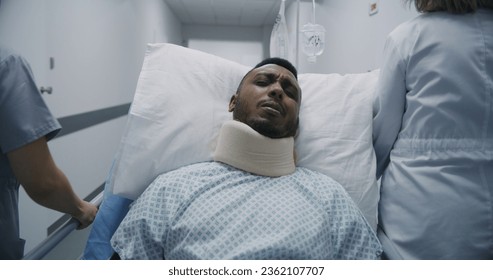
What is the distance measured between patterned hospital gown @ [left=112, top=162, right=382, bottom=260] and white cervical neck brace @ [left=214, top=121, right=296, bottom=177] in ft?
0.09

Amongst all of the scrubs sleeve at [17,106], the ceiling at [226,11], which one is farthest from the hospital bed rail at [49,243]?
the ceiling at [226,11]

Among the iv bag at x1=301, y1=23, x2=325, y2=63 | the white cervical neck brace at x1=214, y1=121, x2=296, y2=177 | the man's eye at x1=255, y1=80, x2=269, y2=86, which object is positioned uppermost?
the iv bag at x1=301, y1=23, x2=325, y2=63

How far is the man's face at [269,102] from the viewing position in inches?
38.6

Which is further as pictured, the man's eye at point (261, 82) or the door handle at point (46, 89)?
the door handle at point (46, 89)

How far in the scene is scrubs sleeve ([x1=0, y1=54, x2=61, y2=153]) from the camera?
72 centimetres

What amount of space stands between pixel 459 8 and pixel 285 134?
0.57 meters

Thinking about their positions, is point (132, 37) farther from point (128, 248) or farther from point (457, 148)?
point (457, 148)

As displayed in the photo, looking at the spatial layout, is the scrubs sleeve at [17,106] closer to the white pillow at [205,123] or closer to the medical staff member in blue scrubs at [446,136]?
the white pillow at [205,123]

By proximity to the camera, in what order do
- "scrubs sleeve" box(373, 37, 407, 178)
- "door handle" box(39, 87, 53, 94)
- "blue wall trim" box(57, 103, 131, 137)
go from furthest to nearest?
"blue wall trim" box(57, 103, 131, 137) < "door handle" box(39, 87, 53, 94) < "scrubs sleeve" box(373, 37, 407, 178)

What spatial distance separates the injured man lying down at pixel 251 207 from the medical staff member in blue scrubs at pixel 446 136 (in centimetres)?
13

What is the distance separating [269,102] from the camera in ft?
3.26

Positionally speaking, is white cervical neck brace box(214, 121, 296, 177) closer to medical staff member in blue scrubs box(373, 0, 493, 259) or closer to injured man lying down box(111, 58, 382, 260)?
injured man lying down box(111, 58, 382, 260)

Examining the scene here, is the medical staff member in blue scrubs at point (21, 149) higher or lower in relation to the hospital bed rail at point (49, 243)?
higher

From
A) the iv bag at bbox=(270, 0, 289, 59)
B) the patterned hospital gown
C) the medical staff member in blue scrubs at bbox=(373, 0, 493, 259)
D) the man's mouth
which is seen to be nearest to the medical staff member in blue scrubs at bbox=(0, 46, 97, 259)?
the patterned hospital gown
